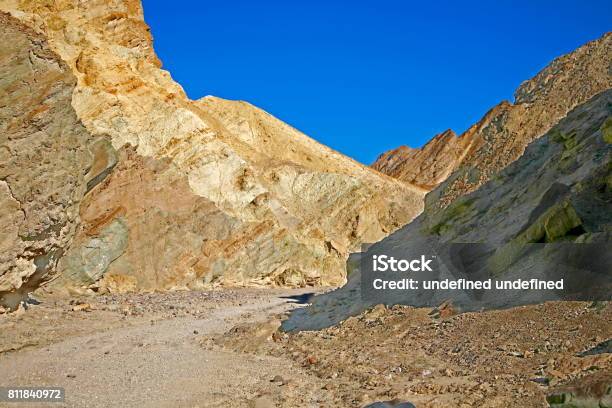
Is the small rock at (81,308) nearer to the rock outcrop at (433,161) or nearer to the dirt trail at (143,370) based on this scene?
the dirt trail at (143,370)

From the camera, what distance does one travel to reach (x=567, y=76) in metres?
15.8

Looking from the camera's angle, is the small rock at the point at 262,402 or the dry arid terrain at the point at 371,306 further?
the dry arid terrain at the point at 371,306

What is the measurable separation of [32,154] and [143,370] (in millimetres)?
4265

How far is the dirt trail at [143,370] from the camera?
25.7ft

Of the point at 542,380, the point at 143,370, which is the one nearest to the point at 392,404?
the point at 542,380

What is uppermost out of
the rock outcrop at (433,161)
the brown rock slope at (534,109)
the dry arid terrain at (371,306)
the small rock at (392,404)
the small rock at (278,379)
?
the rock outcrop at (433,161)

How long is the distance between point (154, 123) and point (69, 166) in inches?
1003

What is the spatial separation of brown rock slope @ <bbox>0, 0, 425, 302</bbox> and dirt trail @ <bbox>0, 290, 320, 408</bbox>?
43.6 feet

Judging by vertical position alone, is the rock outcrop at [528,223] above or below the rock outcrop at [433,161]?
below

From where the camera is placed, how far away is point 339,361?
955cm

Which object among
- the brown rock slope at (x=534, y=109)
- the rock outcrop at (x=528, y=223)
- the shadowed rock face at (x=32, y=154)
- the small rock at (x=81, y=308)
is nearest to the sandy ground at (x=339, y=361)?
the rock outcrop at (x=528, y=223)

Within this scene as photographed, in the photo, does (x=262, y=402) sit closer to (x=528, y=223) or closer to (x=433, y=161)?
(x=528, y=223)

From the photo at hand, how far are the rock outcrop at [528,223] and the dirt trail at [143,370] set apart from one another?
2930mm

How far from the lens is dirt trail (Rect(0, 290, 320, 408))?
25.7 feet
